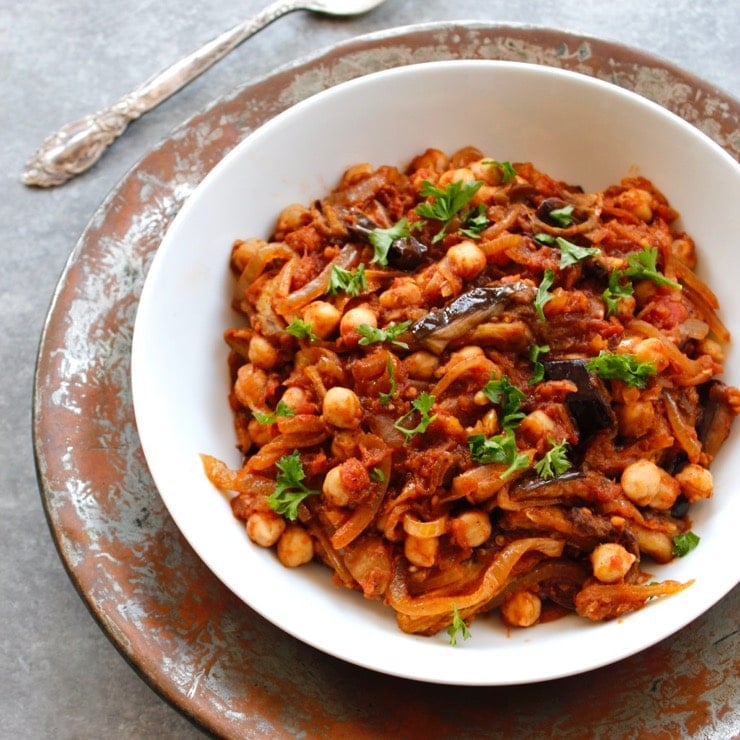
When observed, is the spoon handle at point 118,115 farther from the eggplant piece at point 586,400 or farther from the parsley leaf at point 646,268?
the eggplant piece at point 586,400

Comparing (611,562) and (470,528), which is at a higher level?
(611,562)

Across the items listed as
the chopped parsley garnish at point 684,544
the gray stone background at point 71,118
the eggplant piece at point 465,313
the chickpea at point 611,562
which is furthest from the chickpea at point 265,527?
the chopped parsley garnish at point 684,544

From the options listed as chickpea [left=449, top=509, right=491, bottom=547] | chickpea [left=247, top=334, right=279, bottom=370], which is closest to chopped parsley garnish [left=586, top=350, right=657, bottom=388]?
chickpea [left=449, top=509, right=491, bottom=547]

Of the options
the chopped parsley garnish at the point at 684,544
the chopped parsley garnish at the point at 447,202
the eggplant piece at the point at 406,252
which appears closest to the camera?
the chopped parsley garnish at the point at 684,544

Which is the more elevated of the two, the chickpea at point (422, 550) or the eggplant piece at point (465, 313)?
the eggplant piece at point (465, 313)

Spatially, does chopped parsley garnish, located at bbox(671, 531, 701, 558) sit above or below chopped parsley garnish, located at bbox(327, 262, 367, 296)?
below

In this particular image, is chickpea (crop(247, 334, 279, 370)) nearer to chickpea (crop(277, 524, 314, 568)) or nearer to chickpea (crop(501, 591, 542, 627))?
chickpea (crop(277, 524, 314, 568))

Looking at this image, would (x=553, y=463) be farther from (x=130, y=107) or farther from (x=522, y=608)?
(x=130, y=107)

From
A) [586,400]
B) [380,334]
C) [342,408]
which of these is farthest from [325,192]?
[586,400]
